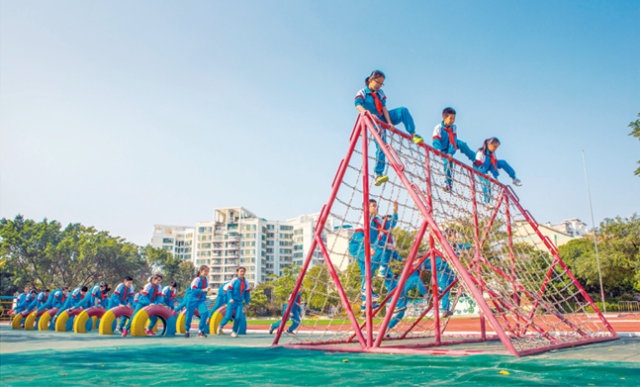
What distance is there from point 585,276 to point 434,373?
3782 centimetres

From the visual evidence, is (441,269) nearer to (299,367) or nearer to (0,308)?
(299,367)

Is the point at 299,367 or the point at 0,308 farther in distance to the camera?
the point at 0,308

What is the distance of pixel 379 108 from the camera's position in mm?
6715

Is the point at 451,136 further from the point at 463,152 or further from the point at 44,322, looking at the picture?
the point at 44,322

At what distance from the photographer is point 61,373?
441 cm

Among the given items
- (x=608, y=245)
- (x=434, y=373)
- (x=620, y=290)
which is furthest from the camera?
(x=620, y=290)

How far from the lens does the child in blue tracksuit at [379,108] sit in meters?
6.21

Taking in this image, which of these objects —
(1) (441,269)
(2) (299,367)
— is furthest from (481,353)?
(1) (441,269)

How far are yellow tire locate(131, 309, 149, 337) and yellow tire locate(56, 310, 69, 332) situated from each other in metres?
5.62

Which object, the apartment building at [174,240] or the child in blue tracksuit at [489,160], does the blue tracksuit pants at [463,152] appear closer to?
the child in blue tracksuit at [489,160]

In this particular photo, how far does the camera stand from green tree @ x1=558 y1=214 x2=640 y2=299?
1204 inches

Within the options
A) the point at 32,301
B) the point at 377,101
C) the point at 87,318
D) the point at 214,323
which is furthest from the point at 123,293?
the point at 377,101

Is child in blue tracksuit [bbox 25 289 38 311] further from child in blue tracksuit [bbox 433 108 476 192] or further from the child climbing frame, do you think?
child in blue tracksuit [bbox 433 108 476 192]

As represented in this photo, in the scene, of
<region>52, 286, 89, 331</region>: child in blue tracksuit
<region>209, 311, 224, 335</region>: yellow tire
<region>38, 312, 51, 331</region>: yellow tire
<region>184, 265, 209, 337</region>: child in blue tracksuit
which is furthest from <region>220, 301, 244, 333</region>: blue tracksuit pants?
<region>38, 312, 51, 331</region>: yellow tire
